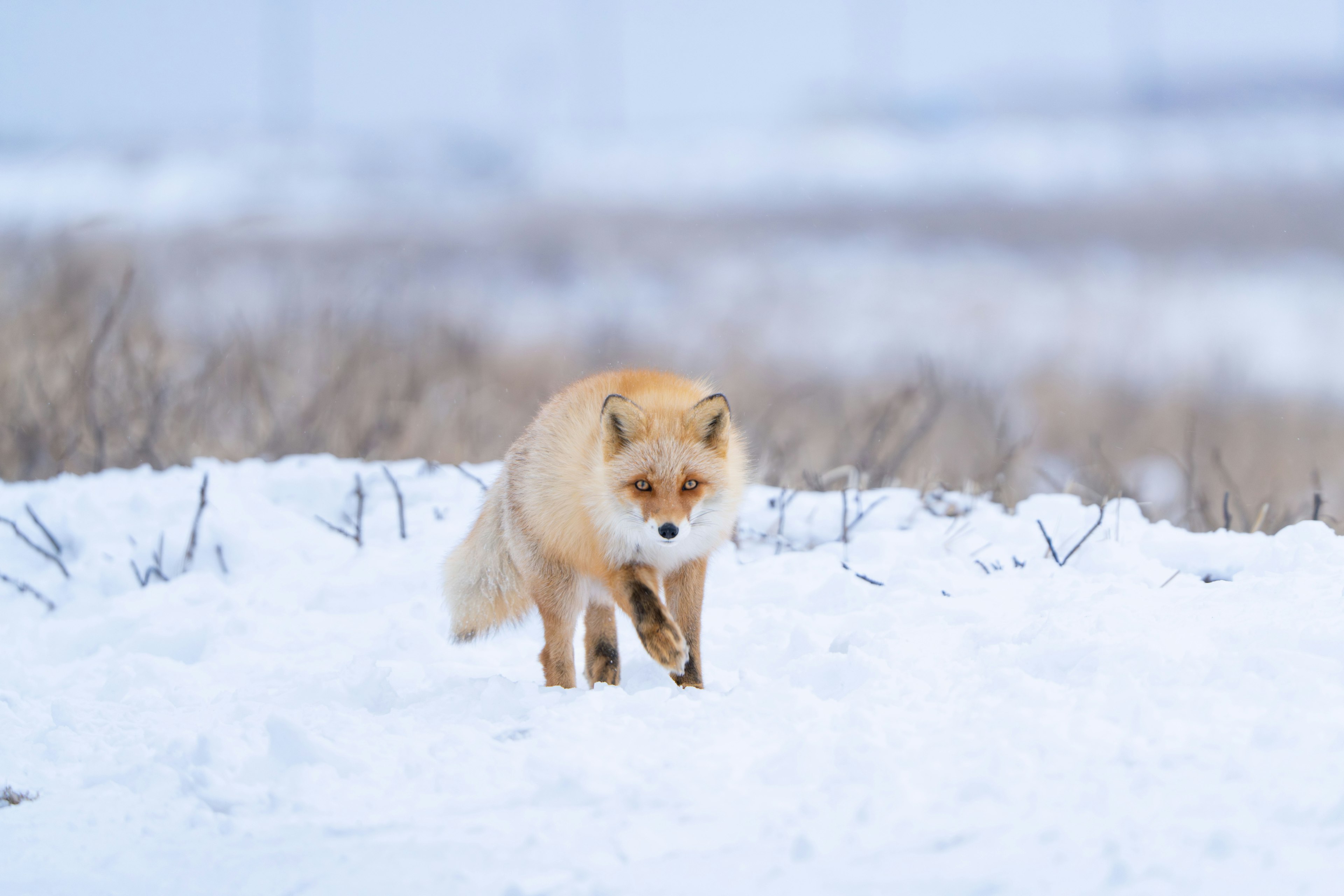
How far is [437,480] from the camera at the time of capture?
617 centimetres

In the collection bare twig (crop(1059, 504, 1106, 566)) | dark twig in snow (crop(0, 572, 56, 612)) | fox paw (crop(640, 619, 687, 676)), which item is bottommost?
dark twig in snow (crop(0, 572, 56, 612))

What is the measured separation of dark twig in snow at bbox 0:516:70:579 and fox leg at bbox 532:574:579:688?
2660 millimetres

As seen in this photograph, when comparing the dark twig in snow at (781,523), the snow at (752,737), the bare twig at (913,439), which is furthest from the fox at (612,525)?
the bare twig at (913,439)

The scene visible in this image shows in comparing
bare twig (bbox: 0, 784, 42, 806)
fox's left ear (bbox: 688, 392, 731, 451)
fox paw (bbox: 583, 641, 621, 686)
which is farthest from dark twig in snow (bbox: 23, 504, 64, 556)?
fox's left ear (bbox: 688, 392, 731, 451)

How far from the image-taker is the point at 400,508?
18.2 ft

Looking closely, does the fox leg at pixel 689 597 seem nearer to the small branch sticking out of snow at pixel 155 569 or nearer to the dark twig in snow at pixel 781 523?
the dark twig in snow at pixel 781 523

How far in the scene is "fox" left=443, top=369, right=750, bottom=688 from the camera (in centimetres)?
361

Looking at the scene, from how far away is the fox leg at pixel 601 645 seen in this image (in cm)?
404

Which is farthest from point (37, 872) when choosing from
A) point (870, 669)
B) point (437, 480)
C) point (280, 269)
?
point (280, 269)

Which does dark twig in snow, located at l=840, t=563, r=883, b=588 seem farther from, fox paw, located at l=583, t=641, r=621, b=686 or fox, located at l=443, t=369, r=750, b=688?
fox paw, located at l=583, t=641, r=621, b=686

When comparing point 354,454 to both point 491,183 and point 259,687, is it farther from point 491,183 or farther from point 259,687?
point 491,183

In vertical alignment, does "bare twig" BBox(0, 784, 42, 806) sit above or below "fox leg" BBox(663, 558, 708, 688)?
below

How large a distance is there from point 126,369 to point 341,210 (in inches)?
682

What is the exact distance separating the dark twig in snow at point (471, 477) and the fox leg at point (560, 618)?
165cm
